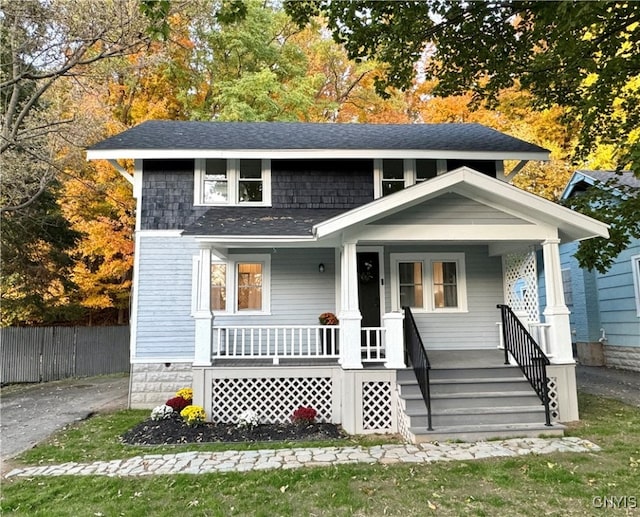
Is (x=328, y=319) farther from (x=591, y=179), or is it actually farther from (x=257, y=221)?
(x=591, y=179)

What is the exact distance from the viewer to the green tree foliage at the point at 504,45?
7340 millimetres

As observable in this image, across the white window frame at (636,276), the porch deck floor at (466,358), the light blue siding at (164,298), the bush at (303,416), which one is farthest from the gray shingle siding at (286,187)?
the white window frame at (636,276)

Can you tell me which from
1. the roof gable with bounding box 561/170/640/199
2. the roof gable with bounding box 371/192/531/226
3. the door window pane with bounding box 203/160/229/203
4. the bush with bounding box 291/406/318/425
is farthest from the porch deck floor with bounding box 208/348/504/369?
the roof gable with bounding box 561/170/640/199

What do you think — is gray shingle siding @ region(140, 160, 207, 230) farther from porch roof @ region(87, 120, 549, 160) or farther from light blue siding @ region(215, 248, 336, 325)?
light blue siding @ region(215, 248, 336, 325)

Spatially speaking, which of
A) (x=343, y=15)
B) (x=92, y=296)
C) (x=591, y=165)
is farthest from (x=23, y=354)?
(x=591, y=165)

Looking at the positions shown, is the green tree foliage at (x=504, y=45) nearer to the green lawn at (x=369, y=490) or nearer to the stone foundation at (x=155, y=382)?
the green lawn at (x=369, y=490)

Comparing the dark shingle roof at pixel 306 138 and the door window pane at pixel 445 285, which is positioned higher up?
the dark shingle roof at pixel 306 138

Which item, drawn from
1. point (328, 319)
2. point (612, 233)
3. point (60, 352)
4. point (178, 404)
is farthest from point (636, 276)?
point (60, 352)

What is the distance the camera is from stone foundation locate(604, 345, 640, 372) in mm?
11070

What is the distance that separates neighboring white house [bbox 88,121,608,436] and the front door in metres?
0.02

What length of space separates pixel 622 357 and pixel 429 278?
6.81 m

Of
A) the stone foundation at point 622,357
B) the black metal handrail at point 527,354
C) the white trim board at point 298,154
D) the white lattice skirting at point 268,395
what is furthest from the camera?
the stone foundation at point 622,357

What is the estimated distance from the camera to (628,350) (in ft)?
37.1

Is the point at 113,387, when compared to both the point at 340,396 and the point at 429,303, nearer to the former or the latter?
the point at 340,396
